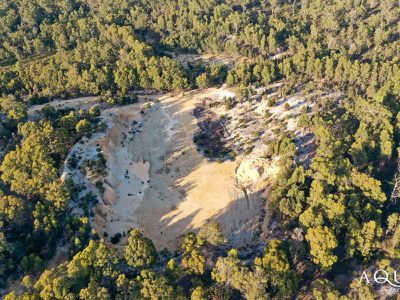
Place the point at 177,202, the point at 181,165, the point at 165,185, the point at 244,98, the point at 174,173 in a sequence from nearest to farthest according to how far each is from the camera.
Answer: the point at 177,202, the point at 165,185, the point at 174,173, the point at 181,165, the point at 244,98

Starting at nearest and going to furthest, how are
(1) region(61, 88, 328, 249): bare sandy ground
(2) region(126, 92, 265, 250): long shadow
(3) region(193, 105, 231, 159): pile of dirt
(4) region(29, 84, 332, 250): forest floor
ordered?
(2) region(126, 92, 265, 250): long shadow < (1) region(61, 88, 328, 249): bare sandy ground < (4) region(29, 84, 332, 250): forest floor < (3) region(193, 105, 231, 159): pile of dirt

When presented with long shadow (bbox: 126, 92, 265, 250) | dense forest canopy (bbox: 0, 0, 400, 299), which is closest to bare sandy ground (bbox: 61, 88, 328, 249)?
long shadow (bbox: 126, 92, 265, 250)

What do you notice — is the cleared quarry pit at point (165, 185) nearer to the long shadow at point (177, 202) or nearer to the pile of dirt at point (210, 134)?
the long shadow at point (177, 202)

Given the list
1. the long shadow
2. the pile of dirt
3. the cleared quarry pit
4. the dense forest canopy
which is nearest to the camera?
the dense forest canopy

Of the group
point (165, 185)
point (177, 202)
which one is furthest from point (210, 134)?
point (177, 202)

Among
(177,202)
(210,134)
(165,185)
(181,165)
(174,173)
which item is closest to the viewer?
(177,202)

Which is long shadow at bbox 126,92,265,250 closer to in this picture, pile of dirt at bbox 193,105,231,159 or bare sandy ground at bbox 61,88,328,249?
bare sandy ground at bbox 61,88,328,249

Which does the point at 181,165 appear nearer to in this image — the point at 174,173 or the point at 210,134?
the point at 174,173
